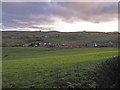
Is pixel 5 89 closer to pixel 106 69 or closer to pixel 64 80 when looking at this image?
pixel 64 80

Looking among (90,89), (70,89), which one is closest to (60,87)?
(70,89)

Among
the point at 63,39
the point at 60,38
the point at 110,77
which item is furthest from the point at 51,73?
the point at 60,38

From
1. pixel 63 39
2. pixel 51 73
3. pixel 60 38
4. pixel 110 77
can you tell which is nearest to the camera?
pixel 110 77

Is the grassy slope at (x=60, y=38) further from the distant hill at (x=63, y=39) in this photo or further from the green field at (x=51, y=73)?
the green field at (x=51, y=73)

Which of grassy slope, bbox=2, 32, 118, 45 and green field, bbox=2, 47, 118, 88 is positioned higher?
grassy slope, bbox=2, 32, 118, 45

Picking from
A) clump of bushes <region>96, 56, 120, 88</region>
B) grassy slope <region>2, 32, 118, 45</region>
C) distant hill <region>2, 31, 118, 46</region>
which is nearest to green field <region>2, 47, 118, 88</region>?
clump of bushes <region>96, 56, 120, 88</region>

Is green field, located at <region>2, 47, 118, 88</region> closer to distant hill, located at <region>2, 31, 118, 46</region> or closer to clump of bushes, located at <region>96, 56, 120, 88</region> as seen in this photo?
clump of bushes, located at <region>96, 56, 120, 88</region>

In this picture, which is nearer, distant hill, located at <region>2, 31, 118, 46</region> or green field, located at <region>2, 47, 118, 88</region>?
green field, located at <region>2, 47, 118, 88</region>

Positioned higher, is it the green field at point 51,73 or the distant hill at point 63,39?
the distant hill at point 63,39

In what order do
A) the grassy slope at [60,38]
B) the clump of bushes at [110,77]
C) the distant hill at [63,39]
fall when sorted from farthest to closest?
1. the grassy slope at [60,38]
2. the distant hill at [63,39]
3. the clump of bushes at [110,77]

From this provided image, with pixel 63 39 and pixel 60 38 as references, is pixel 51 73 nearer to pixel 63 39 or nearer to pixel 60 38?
pixel 63 39

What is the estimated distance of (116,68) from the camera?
6.48 metres

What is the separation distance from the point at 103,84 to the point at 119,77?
0.88 meters

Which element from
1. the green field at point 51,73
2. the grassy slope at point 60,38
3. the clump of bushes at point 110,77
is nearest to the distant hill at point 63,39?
the grassy slope at point 60,38
